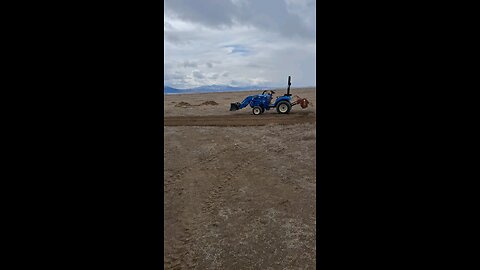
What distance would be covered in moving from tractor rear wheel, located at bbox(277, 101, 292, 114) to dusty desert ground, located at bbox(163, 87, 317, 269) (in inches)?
204

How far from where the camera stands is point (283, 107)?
1538 cm

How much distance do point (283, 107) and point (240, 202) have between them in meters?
10.3

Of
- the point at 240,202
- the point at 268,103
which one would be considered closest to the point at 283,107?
the point at 268,103

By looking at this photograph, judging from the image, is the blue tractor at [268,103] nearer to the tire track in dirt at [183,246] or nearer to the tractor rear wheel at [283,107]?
the tractor rear wheel at [283,107]

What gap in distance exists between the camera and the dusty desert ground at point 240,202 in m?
4.09

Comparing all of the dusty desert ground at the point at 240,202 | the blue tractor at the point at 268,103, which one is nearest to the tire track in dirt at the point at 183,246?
the dusty desert ground at the point at 240,202

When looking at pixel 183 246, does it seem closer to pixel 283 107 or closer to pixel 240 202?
pixel 240 202
